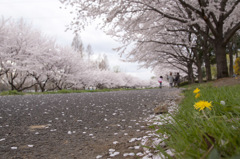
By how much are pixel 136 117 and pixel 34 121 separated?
2606mm

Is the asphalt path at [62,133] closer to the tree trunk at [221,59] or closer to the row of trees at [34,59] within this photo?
the tree trunk at [221,59]

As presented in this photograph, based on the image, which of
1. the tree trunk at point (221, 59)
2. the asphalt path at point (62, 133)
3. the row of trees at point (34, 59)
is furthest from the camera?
the row of trees at point (34, 59)

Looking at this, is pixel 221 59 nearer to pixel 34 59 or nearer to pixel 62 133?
pixel 62 133

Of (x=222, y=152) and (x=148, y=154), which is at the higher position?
(x=222, y=152)

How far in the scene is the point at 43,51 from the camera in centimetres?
2242

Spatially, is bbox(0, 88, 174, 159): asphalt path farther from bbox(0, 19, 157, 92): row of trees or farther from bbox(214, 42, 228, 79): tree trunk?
bbox(0, 19, 157, 92): row of trees

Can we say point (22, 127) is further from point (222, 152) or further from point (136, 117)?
point (222, 152)

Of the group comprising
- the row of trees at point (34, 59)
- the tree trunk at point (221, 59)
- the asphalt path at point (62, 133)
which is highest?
the row of trees at point (34, 59)

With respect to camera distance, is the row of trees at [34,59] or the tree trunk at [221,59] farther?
the row of trees at [34,59]

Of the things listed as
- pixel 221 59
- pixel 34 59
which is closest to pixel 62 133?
pixel 221 59

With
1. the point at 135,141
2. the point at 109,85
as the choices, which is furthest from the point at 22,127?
the point at 109,85

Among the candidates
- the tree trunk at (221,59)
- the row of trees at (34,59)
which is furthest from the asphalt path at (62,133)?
the row of trees at (34,59)

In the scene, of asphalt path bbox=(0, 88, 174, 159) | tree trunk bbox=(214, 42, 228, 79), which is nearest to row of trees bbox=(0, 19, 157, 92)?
asphalt path bbox=(0, 88, 174, 159)

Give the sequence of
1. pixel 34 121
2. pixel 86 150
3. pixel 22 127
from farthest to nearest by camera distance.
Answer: pixel 34 121 → pixel 22 127 → pixel 86 150
